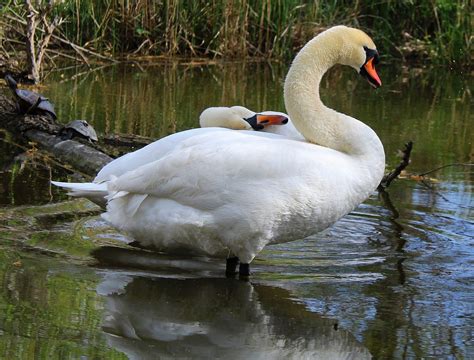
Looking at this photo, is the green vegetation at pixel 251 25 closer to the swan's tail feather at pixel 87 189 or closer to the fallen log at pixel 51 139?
the fallen log at pixel 51 139

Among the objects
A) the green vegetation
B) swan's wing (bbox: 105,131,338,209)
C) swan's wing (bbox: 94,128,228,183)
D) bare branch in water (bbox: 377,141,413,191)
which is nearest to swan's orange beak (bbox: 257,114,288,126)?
bare branch in water (bbox: 377,141,413,191)

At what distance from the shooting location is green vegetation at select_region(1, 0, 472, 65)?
14375 mm

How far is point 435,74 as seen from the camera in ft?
51.6

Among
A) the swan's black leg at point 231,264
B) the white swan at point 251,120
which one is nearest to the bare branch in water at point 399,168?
the white swan at point 251,120

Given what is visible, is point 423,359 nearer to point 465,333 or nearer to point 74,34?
point 465,333

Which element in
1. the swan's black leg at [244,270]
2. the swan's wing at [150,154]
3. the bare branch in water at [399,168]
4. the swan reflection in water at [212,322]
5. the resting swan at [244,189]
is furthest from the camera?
the bare branch in water at [399,168]

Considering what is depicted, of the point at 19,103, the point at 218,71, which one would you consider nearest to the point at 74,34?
the point at 218,71

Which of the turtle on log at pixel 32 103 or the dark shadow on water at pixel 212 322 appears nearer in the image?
the dark shadow on water at pixel 212 322

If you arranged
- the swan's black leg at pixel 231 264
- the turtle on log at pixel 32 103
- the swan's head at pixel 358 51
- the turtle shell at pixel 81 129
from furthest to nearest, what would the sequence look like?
the turtle on log at pixel 32 103
the turtle shell at pixel 81 129
the swan's head at pixel 358 51
the swan's black leg at pixel 231 264

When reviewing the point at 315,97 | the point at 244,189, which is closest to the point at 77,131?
the point at 315,97

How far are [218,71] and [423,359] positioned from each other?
10.7 meters

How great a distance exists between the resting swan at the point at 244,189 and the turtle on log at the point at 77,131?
102 inches

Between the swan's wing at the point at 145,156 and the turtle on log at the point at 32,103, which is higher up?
the swan's wing at the point at 145,156

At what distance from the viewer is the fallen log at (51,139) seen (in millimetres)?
7230
